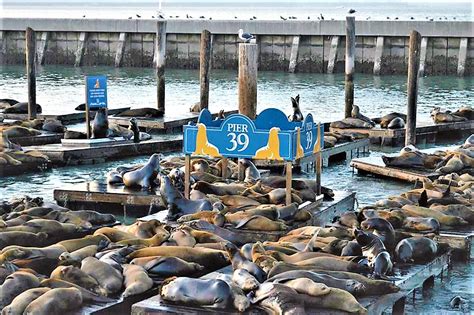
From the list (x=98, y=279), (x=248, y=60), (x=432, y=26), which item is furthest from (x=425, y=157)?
(x=432, y=26)

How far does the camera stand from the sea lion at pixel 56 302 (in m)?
6.04

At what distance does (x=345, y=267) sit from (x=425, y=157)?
6.44 meters

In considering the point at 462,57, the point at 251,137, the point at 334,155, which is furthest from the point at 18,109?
the point at 462,57

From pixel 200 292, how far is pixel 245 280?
1.15 ft

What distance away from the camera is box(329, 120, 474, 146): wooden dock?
650 inches

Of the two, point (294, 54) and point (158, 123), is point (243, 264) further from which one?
point (294, 54)

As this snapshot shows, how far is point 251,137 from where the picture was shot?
31.0 feet

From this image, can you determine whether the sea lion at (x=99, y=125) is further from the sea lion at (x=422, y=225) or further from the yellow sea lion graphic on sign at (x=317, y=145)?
the sea lion at (x=422, y=225)

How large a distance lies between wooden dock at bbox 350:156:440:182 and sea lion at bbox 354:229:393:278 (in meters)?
4.58

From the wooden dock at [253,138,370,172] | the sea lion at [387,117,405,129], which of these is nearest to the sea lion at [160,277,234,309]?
the wooden dock at [253,138,370,172]

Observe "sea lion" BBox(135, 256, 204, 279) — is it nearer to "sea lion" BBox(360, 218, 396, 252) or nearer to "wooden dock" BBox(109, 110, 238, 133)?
"sea lion" BBox(360, 218, 396, 252)

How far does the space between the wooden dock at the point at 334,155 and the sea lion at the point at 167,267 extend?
629 centimetres

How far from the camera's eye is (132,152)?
48.1 feet

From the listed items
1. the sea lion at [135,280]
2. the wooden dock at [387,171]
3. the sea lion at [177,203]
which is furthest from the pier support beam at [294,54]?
the sea lion at [135,280]
